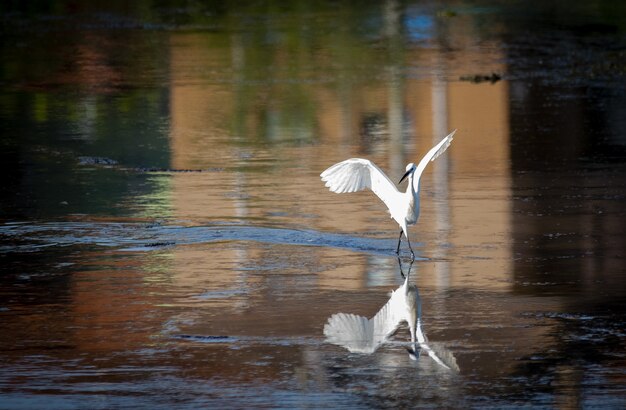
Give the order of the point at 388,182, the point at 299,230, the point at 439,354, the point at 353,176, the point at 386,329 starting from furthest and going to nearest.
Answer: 1. the point at 299,230
2. the point at 353,176
3. the point at 388,182
4. the point at 386,329
5. the point at 439,354

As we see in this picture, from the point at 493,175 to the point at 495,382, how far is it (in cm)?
821

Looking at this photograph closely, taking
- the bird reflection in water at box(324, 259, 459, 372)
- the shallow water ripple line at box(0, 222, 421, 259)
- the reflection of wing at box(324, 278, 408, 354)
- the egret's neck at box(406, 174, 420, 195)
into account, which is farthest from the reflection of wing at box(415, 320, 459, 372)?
the shallow water ripple line at box(0, 222, 421, 259)

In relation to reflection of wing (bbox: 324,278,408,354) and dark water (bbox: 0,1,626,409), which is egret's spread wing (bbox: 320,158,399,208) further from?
reflection of wing (bbox: 324,278,408,354)

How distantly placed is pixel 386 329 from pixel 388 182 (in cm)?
311

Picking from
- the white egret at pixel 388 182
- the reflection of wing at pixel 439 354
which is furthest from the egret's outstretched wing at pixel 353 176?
the reflection of wing at pixel 439 354

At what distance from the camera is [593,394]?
8.38 metres

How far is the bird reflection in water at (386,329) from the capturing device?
30.7 feet

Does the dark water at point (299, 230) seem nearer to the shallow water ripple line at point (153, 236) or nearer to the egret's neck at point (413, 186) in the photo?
the shallow water ripple line at point (153, 236)

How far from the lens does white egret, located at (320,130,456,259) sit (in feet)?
41.3

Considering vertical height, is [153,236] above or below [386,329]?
above

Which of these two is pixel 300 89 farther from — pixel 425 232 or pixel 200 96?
pixel 425 232

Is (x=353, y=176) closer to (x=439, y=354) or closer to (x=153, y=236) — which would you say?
(x=153, y=236)

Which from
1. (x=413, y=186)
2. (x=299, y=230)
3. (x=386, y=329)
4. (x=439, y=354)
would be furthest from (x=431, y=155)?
(x=439, y=354)

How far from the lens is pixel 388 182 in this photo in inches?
509
